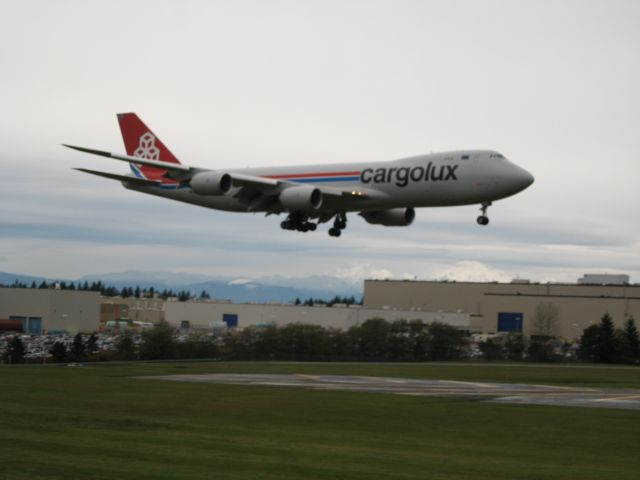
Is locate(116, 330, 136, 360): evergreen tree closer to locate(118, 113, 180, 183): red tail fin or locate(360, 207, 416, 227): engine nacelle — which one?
locate(118, 113, 180, 183): red tail fin

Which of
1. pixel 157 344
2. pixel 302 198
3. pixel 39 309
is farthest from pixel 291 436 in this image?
pixel 39 309

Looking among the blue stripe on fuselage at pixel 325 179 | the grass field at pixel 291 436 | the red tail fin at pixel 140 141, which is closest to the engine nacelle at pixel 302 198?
the blue stripe on fuselage at pixel 325 179

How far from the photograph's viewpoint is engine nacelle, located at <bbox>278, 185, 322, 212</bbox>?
2371 inches

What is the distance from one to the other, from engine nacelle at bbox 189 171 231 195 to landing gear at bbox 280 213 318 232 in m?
4.65

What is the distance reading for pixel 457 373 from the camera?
7975 cm

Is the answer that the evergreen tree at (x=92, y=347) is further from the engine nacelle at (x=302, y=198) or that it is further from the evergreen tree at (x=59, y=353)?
the engine nacelle at (x=302, y=198)

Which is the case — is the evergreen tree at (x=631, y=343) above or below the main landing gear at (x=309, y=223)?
below

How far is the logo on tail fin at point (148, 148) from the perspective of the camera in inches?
3031

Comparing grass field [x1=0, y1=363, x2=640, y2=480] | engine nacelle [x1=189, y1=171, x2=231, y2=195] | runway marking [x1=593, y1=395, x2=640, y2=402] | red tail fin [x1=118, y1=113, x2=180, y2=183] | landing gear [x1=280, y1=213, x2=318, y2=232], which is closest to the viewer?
grass field [x1=0, y1=363, x2=640, y2=480]

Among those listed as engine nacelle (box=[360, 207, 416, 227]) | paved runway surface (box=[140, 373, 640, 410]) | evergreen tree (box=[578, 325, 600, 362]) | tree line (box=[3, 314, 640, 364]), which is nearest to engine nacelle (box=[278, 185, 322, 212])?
engine nacelle (box=[360, 207, 416, 227])

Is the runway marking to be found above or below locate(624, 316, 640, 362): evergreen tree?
below

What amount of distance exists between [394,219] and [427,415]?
26.8 metres

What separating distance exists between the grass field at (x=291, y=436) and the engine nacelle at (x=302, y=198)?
11894 mm

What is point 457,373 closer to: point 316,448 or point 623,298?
point 316,448
